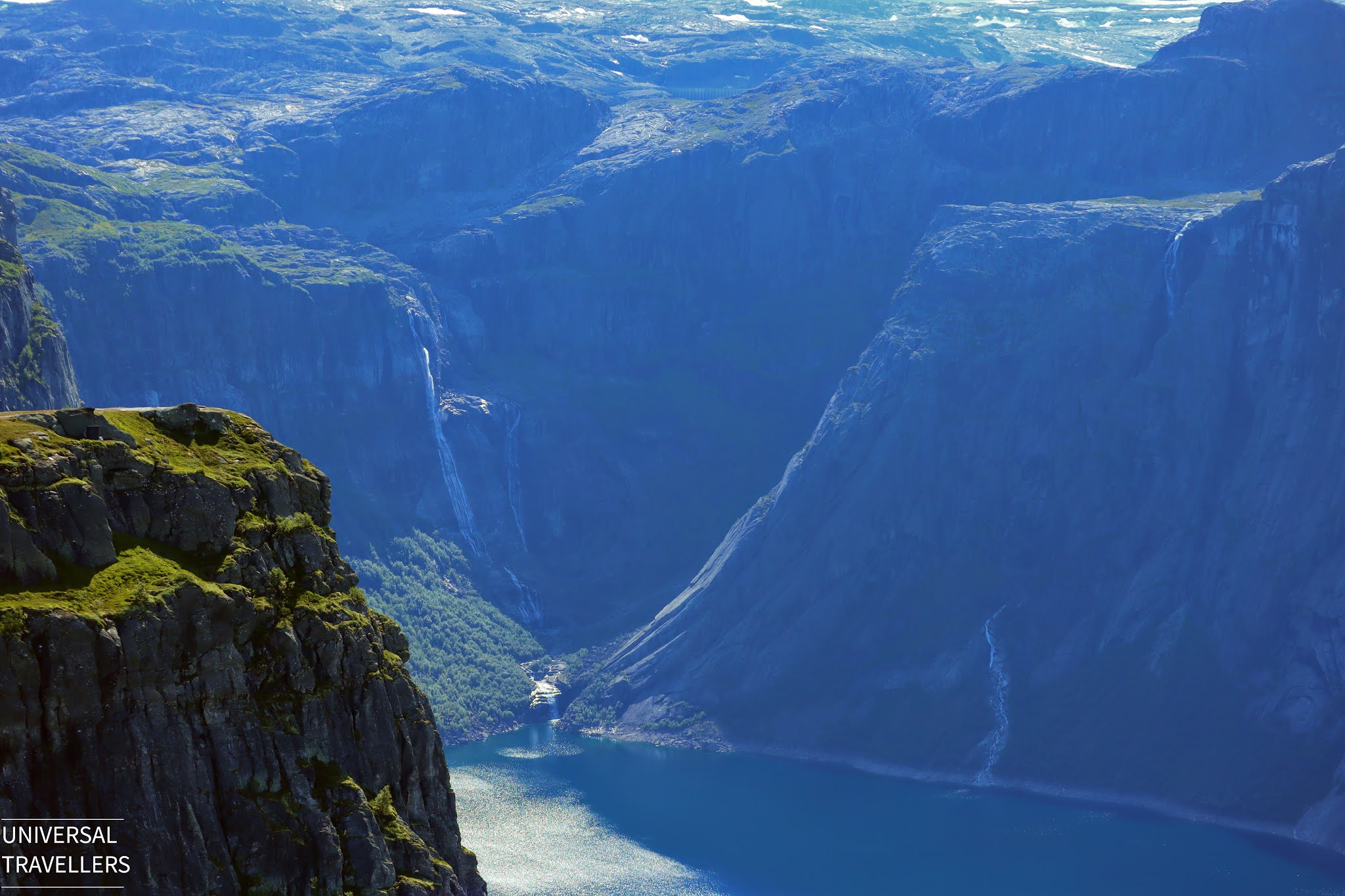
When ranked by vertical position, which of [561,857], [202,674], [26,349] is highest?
[26,349]

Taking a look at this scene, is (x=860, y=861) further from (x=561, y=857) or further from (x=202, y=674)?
(x=202, y=674)

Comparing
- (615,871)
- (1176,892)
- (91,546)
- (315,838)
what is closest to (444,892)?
(315,838)

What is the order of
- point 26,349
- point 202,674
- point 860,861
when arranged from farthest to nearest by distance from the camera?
point 860,861
point 26,349
point 202,674

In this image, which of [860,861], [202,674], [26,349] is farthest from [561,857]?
[202,674]

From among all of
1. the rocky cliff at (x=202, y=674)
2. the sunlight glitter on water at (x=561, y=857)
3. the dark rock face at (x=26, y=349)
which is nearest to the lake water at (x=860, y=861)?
the sunlight glitter on water at (x=561, y=857)

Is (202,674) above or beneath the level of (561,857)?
above
